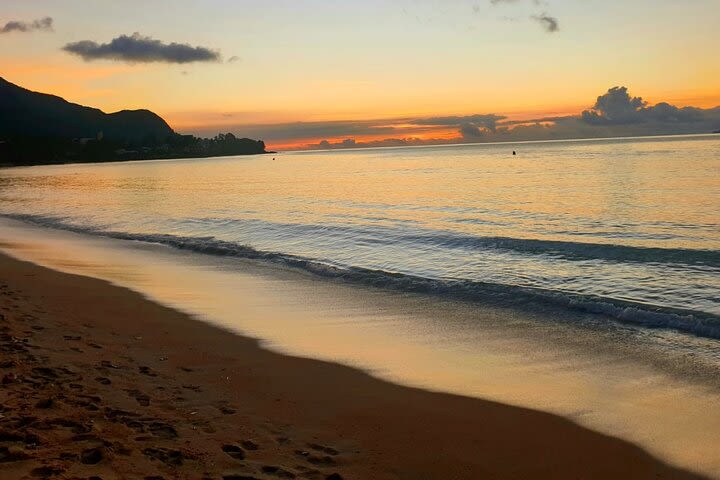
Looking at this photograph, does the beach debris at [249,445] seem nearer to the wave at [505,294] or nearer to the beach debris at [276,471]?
the beach debris at [276,471]

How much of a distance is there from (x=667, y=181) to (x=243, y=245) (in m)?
37.9

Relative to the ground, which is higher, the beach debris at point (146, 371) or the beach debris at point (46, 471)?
the beach debris at point (46, 471)

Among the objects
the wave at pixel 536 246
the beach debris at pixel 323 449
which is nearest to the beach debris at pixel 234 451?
the beach debris at pixel 323 449

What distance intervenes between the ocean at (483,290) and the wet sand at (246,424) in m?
0.67

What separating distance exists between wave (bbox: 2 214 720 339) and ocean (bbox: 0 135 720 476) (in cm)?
5

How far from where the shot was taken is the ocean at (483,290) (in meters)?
7.77

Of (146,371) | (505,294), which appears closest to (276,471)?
(146,371)

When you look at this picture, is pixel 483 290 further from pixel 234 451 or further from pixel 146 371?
pixel 234 451

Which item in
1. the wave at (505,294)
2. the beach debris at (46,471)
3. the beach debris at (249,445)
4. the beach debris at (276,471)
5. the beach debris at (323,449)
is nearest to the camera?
the beach debris at (46,471)

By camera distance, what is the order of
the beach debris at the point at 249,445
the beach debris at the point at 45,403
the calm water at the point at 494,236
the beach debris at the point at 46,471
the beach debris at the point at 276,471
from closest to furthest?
the beach debris at the point at 46,471 < the beach debris at the point at 276,471 < the beach debris at the point at 249,445 < the beach debris at the point at 45,403 < the calm water at the point at 494,236

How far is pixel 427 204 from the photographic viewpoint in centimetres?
3884

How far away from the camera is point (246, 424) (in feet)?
20.3

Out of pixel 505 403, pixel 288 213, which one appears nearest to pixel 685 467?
pixel 505 403

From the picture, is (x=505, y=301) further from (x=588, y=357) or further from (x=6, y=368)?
(x=6, y=368)
